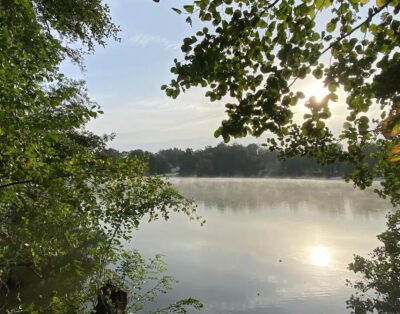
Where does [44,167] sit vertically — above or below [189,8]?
below

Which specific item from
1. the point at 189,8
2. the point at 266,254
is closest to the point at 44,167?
the point at 189,8

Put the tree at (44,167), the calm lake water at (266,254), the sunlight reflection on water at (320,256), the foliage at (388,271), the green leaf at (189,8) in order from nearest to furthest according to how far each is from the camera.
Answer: the green leaf at (189,8), the tree at (44,167), the foliage at (388,271), the calm lake water at (266,254), the sunlight reflection on water at (320,256)

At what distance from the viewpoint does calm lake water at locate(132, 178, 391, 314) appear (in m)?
16.3

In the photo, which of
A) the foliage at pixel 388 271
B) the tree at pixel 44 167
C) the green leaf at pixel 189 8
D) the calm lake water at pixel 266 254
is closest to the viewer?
the green leaf at pixel 189 8

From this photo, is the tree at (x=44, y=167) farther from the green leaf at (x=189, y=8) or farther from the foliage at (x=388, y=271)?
the foliage at (x=388, y=271)

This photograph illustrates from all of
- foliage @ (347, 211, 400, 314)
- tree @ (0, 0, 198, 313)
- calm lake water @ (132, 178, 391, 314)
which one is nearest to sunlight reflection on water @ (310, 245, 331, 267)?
calm lake water @ (132, 178, 391, 314)

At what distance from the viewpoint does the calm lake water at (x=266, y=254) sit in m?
16.3

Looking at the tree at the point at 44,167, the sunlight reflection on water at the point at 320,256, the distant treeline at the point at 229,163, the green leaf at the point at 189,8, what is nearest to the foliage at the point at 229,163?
the distant treeline at the point at 229,163

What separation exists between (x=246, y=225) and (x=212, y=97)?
3152cm

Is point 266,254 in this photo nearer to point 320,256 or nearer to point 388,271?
point 320,256

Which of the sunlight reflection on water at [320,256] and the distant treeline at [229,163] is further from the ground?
the distant treeline at [229,163]

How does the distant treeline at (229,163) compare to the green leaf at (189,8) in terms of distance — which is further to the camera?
the distant treeline at (229,163)

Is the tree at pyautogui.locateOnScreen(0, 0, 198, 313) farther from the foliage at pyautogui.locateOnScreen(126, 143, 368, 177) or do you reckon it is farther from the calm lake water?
the foliage at pyautogui.locateOnScreen(126, 143, 368, 177)

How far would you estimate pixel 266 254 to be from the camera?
2392 cm
